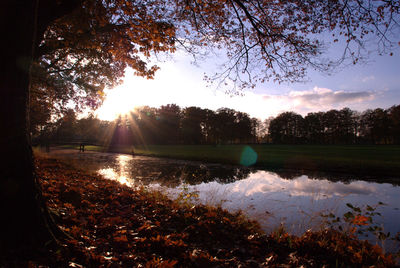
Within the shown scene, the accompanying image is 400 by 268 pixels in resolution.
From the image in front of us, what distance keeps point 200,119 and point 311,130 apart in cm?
5711

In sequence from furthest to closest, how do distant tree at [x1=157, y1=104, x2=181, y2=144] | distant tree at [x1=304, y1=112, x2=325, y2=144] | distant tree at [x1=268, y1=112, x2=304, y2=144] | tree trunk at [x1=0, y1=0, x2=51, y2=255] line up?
distant tree at [x1=268, y1=112, x2=304, y2=144] < distant tree at [x1=304, y1=112, x2=325, y2=144] < distant tree at [x1=157, y1=104, x2=181, y2=144] < tree trunk at [x1=0, y1=0, x2=51, y2=255]

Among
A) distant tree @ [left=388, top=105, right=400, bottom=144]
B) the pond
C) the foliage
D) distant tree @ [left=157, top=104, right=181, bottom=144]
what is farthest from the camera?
distant tree @ [left=157, top=104, right=181, bottom=144]

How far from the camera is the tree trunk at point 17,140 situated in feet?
8.47

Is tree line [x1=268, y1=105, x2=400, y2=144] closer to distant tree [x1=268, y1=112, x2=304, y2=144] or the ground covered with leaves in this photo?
distant tree [x1=268, y1=112, x2=304, y2=144]

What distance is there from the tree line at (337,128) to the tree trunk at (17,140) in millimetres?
96791

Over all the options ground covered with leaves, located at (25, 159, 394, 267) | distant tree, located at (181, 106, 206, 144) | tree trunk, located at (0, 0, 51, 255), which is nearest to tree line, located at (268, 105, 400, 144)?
distant tree, located at (181, 106, 206, 144)

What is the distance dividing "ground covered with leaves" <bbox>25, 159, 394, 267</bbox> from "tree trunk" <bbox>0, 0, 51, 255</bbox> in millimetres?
538

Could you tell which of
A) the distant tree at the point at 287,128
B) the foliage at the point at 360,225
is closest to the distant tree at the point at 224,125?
the distant tree at the point at 287,128

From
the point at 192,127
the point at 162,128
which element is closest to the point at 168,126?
the point at 162,128

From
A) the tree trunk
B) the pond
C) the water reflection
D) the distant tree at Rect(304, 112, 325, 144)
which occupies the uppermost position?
the distant tree at Rect(304, 112, 325, 144)

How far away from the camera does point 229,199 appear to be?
26.4 ft

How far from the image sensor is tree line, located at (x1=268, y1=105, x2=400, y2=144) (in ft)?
260

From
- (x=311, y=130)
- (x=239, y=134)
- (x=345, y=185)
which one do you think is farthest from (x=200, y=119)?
(x=345, y=185)

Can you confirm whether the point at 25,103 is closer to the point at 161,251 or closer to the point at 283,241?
the point at 161,251
